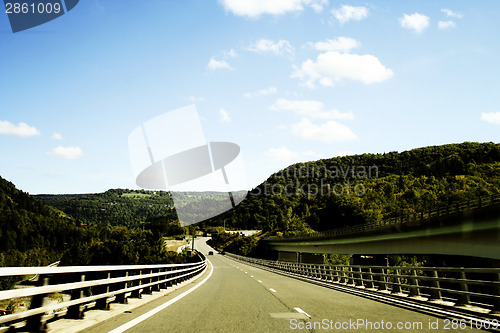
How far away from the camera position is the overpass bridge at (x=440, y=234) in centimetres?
3148

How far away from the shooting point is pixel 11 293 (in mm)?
4836

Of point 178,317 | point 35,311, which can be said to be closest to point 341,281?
point 178,317

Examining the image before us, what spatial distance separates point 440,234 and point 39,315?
125 ft

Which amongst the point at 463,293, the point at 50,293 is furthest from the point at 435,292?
the point at 50,293

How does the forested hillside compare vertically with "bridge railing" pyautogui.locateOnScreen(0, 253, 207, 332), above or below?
above

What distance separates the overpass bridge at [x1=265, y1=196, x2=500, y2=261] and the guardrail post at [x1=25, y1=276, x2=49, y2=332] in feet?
107

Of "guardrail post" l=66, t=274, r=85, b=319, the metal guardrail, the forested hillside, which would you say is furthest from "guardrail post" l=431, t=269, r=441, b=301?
Answer: the forested hillside

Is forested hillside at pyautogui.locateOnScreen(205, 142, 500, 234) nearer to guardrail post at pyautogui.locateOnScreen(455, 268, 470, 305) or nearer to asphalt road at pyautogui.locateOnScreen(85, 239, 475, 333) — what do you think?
guardrail post at pyautogui.locateOnScreen(455, 268, 470, 305)

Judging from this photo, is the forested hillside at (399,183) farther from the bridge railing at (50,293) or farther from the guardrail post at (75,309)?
the guardrail post at (75,309)

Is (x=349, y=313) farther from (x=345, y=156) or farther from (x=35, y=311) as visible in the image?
(x=345, y=156)

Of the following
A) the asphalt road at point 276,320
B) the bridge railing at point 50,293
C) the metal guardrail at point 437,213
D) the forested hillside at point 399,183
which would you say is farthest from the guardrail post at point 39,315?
the forested hillside at point 399,183

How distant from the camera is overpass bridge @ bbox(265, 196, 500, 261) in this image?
3148 cm

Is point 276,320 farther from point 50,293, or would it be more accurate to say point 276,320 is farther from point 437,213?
point 437,213

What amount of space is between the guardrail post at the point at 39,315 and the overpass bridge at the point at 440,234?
32.5m
